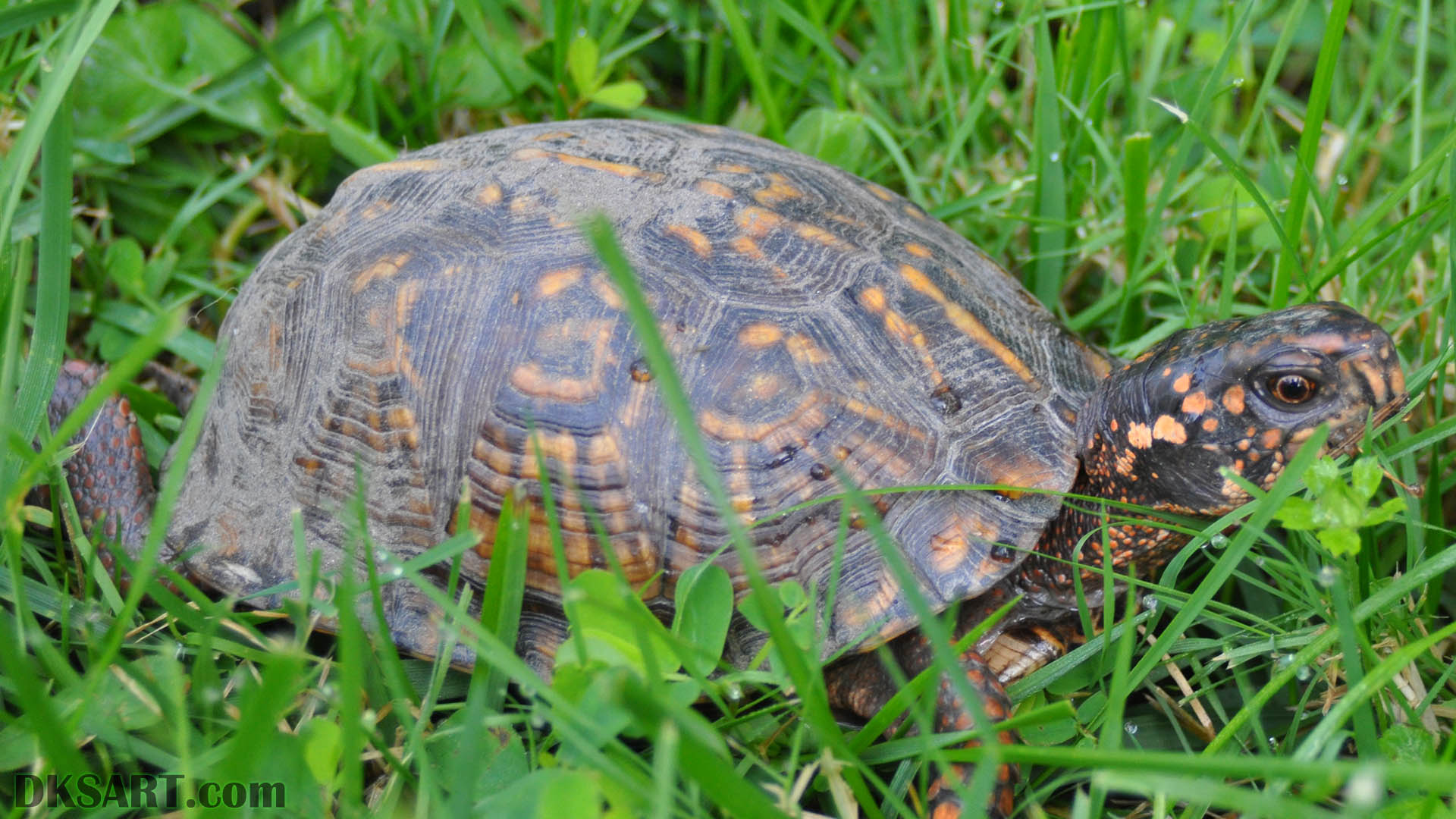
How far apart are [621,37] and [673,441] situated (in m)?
1.85

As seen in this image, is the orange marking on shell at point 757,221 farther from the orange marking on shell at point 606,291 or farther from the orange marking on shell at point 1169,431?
the orange marking on shell at point 1169,431

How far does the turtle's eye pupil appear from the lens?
5.43ft

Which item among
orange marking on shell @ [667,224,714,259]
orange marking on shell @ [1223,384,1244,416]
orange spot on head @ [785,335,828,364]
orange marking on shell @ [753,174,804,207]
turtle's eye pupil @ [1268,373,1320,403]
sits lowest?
orange marking on shell @ [1223,384,1244,416]

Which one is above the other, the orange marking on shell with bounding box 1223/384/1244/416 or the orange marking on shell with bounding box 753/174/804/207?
the orange marking on shell with bounding box 753/174/804/207

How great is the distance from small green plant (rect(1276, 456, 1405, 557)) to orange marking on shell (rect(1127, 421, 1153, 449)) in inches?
11.4

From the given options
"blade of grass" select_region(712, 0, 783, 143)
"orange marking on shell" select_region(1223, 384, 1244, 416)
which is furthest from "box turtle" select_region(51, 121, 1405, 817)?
"blade of grass" select_region(712, 0, 783, 143)

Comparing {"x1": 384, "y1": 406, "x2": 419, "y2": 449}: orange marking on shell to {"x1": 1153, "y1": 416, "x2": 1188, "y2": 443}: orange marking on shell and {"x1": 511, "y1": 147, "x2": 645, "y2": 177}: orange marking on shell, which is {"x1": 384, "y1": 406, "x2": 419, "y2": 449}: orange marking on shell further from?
{"x1": 1153, "y1": 416, "x2": 1188, "y2": 443}: orange marking on shell

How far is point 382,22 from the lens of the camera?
2.80 metres

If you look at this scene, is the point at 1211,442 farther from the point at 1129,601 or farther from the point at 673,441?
the point at 673,441

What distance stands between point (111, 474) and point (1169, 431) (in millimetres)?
2071

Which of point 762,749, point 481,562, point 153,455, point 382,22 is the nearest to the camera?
point 762,749

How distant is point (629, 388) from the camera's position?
1754mm

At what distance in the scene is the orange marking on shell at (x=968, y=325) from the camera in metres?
1.91

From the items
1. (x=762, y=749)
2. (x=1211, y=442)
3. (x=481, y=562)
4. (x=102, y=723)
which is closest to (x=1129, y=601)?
(x=1211, y=442)
